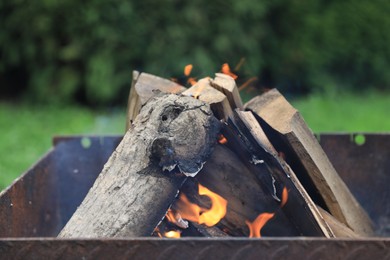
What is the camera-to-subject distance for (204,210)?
2352 millimetres

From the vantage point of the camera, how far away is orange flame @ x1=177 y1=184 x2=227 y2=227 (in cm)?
233

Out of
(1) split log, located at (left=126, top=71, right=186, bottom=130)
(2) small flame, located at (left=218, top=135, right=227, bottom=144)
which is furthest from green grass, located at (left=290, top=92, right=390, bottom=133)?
(2) small flame, located at (left=218, top=135, right=227, bottom=144)

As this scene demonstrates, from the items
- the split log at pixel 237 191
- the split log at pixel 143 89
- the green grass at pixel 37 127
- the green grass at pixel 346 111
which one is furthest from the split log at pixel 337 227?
the green grass at pixel 346 111

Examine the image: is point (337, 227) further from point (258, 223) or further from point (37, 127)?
point (37, 127)

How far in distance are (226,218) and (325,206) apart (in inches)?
14.9

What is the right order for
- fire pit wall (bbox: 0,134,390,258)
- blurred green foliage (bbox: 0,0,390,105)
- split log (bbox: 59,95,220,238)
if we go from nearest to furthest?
1. split log (bbox: 59,95,220,238)
2. fire pit wall (bbox: 0,134,390,258)
3. blurred green foliage (bbox: 0,0,390,105)

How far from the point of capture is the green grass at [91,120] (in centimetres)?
541

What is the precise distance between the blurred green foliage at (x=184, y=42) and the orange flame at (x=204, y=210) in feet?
12.6

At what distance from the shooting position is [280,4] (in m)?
6.48

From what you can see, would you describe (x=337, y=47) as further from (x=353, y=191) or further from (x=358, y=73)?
(x=353, y=191)

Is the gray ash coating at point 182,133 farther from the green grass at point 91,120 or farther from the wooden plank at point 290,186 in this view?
the green grass at point 91,120

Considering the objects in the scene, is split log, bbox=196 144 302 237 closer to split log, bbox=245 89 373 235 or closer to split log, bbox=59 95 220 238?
split log, bbox=59 95 220 238

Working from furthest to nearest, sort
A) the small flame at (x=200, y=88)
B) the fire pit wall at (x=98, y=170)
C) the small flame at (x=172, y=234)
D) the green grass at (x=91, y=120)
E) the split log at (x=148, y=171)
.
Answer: the green grass at (x=91, y=120), the fire pit wall at (x=98, y=170), the small flame at (x=200, y=88), the small flame at (x=172, y=234), the split log at (x=148, y=171)

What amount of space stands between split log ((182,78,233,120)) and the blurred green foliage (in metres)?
3.58
